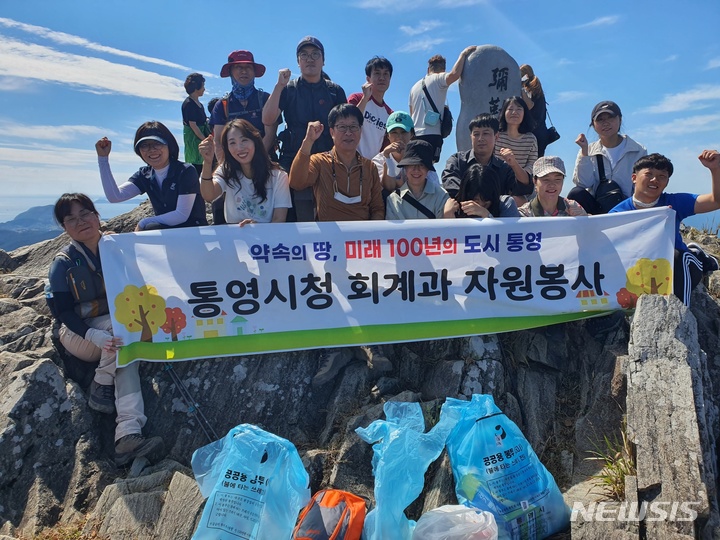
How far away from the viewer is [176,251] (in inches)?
220

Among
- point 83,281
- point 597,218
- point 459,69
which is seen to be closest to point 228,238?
point 83,281

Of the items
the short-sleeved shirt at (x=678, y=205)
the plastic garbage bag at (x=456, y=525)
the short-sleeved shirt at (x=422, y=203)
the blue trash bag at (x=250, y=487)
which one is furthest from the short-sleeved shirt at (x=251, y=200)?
the short-sleeved shirt at (x=678, y=205)

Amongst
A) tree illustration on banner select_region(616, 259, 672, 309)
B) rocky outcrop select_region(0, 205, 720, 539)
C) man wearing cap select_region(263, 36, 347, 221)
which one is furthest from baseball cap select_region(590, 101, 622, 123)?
man wearing cap select_region(263, 36, 347, 221)

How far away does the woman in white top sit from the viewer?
5.64 m

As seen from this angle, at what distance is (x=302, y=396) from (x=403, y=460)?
6.39ft

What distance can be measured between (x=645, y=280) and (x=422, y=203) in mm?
2722

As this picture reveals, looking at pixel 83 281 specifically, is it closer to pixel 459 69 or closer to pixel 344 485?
pixel 344 485

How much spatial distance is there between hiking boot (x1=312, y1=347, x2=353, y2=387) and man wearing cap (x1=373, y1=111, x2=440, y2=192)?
7.42 ft

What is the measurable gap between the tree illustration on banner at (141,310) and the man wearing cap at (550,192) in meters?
4.48

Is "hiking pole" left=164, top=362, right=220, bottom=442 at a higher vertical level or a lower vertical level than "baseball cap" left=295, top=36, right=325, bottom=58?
lower

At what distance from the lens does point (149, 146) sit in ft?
19.2

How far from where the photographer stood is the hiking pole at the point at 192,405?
550 centimetres

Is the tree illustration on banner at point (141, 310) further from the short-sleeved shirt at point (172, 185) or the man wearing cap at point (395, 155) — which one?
the man wearing cap at point (395, 155)

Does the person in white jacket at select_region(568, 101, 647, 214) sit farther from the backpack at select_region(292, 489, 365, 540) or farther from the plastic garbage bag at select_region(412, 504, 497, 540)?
the backpack at select_region(292, 489, 365, 540)
